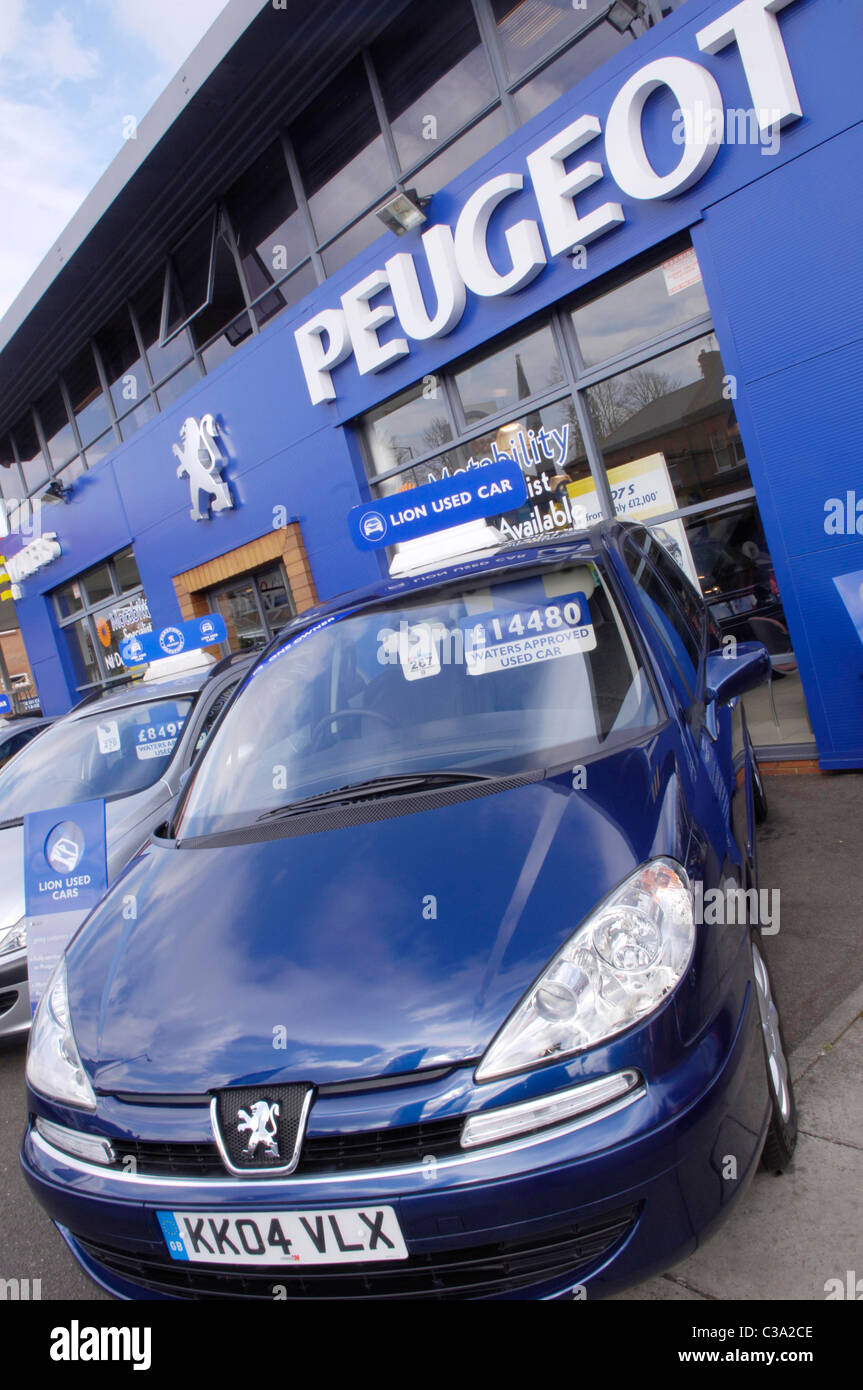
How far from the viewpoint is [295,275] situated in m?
8.48

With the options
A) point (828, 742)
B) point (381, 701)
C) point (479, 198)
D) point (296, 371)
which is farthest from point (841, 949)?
point (296, 371)

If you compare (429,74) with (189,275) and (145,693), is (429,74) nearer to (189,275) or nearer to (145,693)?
Answer: (189,275)

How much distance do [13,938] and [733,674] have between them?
3108 mm

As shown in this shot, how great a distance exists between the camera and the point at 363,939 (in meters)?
1.80

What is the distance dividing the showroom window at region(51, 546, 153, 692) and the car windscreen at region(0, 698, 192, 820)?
6.45 meters

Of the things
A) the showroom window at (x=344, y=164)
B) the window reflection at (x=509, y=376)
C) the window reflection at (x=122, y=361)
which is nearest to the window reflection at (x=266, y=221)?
the showroom window at (x=344, y=164)

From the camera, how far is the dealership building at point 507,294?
4910 millimetres

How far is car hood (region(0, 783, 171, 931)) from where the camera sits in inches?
153

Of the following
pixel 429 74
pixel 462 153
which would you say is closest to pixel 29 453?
pixel 429 74

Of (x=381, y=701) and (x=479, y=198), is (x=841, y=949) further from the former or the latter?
(x=479, y=198)

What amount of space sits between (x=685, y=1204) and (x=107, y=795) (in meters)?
3.76

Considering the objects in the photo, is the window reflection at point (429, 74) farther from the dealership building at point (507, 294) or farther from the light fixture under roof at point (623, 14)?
the light fixture under roof at point (623, 14)

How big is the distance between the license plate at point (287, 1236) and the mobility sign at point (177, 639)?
5523 millimetres

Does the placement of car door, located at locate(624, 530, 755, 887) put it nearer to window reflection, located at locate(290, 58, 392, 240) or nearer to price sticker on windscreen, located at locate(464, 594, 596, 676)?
price sticker on windscreen, located at locate(464, 594, 596, 676)
